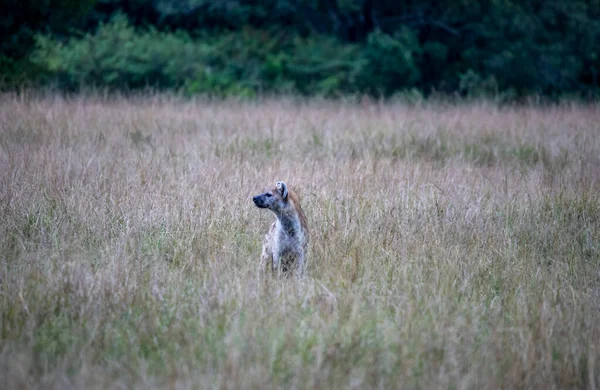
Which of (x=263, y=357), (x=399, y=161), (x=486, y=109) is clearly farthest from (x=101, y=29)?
(x=263, y=357)

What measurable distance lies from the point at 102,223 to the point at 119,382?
2.98 meters

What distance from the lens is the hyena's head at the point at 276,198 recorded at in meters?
5.75

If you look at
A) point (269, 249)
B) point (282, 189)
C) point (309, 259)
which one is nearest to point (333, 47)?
point (309, 259)

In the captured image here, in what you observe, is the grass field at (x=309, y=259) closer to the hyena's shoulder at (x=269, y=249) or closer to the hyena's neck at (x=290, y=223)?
the hyena's shoulder at (x=269, y=249)

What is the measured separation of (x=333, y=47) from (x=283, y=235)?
60.0 feet

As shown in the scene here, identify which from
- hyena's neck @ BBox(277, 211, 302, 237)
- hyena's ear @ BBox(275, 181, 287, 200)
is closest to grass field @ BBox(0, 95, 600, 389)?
hyena's neck @ BBox(277, 211, 302, 237)

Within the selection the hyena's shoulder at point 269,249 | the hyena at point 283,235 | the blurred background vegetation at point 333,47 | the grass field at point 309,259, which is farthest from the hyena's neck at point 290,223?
the blurred background vegetation at point 333,47

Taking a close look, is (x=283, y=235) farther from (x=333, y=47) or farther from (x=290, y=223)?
(x=333, y=47)

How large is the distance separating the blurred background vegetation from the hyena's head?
1365cm

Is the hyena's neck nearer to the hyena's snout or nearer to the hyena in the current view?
the hyena

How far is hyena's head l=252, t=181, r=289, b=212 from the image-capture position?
18.9 ft

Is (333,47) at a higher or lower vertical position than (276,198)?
higher

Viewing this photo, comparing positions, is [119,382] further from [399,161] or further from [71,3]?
[71,3]

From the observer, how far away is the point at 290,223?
230 inches
